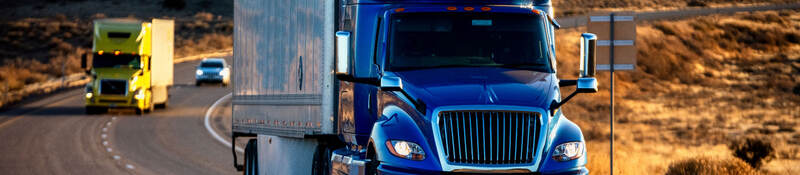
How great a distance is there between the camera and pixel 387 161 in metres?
10.3

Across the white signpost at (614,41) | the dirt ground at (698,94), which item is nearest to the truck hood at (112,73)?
the dirt ground at (698,94)

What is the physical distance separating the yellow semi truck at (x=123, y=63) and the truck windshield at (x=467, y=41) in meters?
29.2

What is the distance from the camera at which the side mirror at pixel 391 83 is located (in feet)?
35.0

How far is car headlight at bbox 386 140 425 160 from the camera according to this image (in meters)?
10.2

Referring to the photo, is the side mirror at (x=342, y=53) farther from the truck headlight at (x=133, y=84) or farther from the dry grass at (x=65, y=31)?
the dry grass at (x=65, y=31)

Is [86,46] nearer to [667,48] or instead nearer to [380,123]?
[667,48]

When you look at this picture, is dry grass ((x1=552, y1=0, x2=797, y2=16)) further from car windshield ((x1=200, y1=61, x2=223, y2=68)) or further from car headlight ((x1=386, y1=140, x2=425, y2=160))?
car headlight ((x1=386, y1=140, x2=425, y2=160))

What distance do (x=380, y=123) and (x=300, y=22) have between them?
8.85ft

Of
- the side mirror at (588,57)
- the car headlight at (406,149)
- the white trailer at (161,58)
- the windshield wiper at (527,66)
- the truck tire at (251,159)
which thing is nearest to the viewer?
the car headlight at (406,149)

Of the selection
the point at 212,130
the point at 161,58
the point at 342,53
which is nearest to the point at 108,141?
the point at 212,130

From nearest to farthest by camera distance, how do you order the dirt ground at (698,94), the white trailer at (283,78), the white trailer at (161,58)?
the white trailer at (283,78)
the dirt ground at (698,94)
the white trailer at (161,58)

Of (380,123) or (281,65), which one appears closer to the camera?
(380,123)

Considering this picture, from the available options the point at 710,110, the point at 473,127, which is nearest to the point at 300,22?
the point at 473,127

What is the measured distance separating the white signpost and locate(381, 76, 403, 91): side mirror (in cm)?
628
